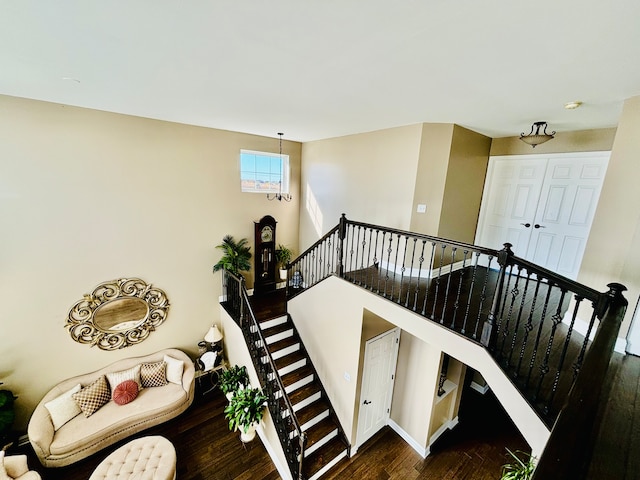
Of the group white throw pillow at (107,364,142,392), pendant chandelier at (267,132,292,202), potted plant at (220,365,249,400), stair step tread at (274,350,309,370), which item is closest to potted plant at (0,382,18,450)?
white throw pillow at (107,364,142,392)

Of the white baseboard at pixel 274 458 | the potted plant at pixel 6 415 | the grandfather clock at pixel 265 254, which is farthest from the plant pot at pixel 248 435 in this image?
the potted plant at pixel 6 415

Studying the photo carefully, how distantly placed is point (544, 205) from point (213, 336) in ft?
21.3

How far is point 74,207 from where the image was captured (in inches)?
159

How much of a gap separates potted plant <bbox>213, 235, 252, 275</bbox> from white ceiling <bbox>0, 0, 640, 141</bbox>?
109 inches

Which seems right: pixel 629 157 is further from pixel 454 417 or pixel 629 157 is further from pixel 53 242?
pixel 53 242

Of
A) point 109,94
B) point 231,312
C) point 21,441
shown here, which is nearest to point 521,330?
point 231,312

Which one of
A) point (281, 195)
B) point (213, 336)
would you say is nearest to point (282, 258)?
point (281, 195)

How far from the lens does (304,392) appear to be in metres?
4.48

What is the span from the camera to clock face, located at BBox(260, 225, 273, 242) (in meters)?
5.99

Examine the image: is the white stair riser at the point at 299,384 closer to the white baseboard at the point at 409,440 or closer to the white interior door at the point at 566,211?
the white baseboard at the point at 409,440

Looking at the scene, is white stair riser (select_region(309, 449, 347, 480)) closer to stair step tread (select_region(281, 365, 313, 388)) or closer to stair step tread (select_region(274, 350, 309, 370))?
stair step tread (select_region(281, 365, 313, 388))

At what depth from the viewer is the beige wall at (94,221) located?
3.72 metres

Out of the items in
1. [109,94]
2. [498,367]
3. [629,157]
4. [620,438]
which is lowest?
[498,367]

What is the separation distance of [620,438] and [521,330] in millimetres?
1799
